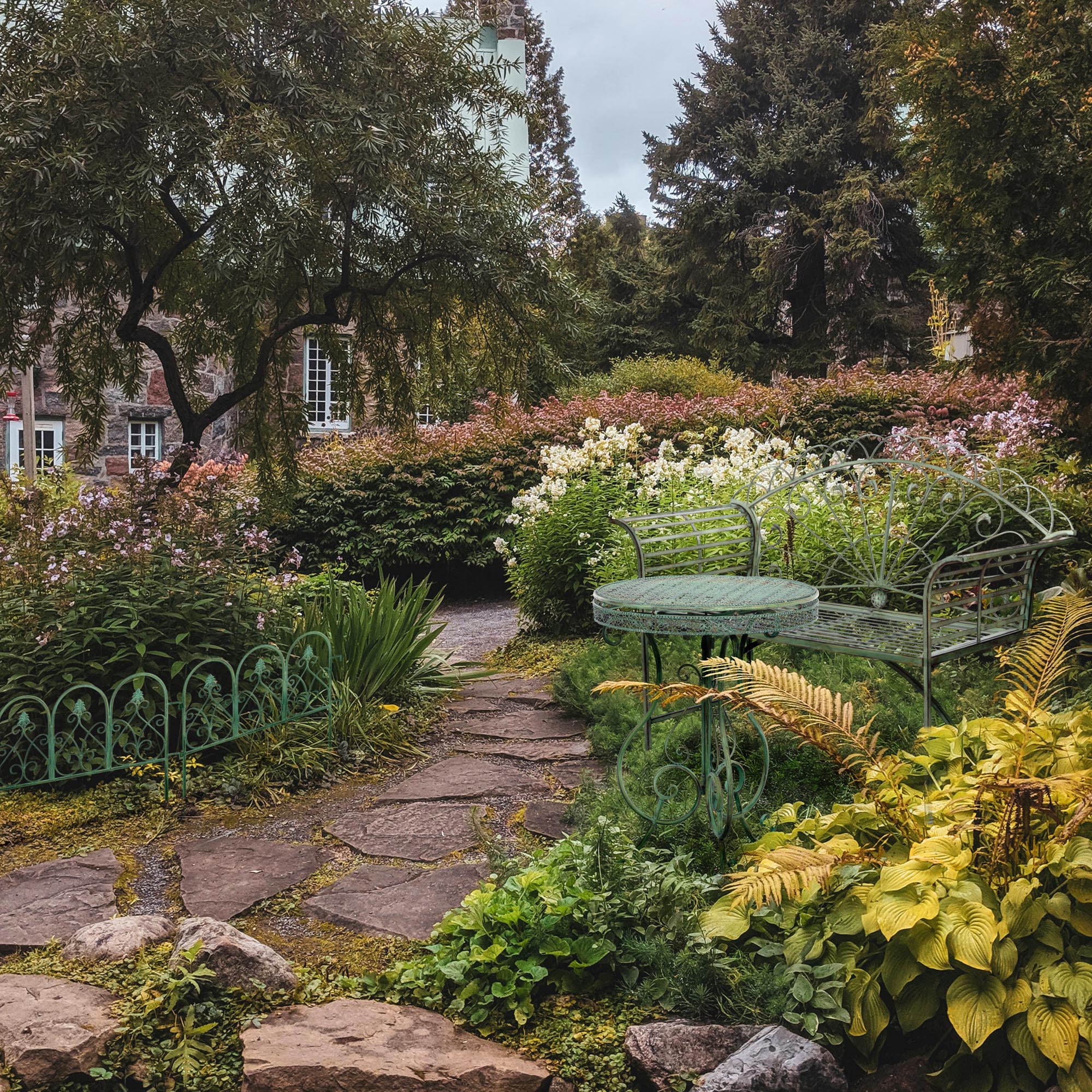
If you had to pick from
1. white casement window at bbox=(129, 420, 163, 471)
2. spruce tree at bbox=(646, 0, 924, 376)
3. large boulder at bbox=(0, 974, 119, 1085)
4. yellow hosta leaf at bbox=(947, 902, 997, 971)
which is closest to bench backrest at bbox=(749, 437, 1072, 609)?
yellow hosta leaf at bbox=(947, 902, 997, 971)

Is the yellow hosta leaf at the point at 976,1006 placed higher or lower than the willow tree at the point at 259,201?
lower

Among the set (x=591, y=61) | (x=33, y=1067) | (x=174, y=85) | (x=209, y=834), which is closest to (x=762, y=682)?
(x=33, y=1067)

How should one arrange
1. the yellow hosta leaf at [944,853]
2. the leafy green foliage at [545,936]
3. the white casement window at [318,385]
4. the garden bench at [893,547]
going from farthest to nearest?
the white casement window at [318,385]
the garden bench at [893,547]
the leafy green foliage at [545,936]
the yellow hosta leaf at [944,853]

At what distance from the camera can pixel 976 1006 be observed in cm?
207

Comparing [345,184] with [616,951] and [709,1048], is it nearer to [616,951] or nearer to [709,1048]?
[616,951]

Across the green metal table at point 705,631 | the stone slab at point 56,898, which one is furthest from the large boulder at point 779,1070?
the stone slab at point 56,898

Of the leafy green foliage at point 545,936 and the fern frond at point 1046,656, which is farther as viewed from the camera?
the fern frond at point 1046,656

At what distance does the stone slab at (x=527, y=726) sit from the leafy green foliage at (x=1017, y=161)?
8.49ft

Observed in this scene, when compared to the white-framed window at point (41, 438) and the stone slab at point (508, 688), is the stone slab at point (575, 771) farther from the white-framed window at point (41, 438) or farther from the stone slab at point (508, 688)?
the white-framed window at point (41, 438)

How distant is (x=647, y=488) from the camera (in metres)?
6.49

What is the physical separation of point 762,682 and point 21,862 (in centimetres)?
266

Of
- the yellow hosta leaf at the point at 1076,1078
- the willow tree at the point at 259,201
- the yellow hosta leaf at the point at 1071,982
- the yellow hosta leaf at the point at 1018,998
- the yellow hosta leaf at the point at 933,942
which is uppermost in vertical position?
the willow tree at the point at 259,201

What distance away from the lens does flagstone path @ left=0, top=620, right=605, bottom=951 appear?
2984 millimetres

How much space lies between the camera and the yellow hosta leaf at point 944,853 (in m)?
2.29
